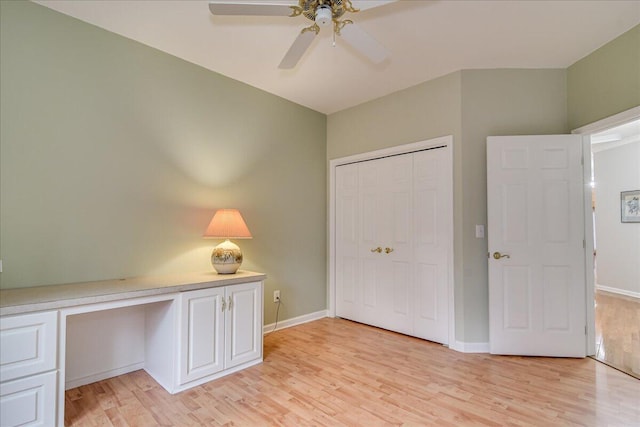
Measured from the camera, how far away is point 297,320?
12.3 ft

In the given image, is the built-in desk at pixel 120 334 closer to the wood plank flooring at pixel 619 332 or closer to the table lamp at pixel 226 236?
the table lamp at pixel 226 236

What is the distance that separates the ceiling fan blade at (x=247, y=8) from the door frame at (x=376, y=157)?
77.9 inches

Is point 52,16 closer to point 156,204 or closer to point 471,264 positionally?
point 156,204

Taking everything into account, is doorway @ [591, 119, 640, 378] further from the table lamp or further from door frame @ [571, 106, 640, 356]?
the table lamp

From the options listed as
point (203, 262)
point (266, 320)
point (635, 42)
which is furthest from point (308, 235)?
A: point (635, 42)

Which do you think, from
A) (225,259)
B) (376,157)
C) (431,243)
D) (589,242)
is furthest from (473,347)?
(225,259)

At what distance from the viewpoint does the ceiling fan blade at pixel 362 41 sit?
1.90 m

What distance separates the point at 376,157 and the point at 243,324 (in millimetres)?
2307

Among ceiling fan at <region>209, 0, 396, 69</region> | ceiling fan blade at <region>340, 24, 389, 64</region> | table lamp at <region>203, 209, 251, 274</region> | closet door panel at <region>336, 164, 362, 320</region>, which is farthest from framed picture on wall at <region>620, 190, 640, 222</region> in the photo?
table lamp at <region>203, 209, 251, 274</region>

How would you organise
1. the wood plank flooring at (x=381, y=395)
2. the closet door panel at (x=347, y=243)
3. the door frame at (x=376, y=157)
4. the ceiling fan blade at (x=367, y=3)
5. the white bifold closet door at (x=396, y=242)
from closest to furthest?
the ceiling fan blade at (x=367, y=3), the wood plank flooring at (x=381, y=395), the door frame at (x=376, y=157), the white bifold closet door at (x=396, y=242), the closet door panel at (x=347, y=243)

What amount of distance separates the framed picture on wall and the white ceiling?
357 centimetres

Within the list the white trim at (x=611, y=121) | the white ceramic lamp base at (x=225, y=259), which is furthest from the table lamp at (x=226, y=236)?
the white trim at (x=611, y=121)

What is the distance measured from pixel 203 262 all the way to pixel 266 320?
0.99 meters

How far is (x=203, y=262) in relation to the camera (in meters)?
2.95
